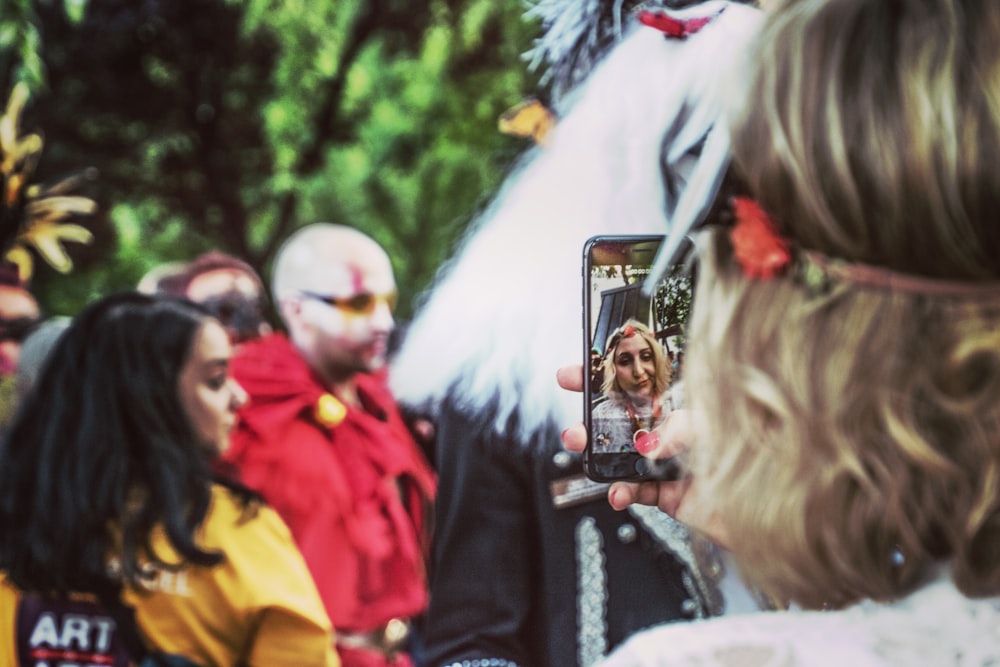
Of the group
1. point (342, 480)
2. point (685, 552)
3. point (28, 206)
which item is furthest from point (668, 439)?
point (28, 206)

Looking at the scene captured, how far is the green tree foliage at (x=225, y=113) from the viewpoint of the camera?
1346 mm

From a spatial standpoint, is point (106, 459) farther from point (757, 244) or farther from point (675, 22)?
point (757, 244)

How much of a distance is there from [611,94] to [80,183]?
73 centimetres

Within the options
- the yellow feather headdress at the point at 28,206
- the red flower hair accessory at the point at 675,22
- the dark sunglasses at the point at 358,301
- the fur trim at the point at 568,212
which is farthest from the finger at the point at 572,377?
the yellow feather headdress at the point at 28,206

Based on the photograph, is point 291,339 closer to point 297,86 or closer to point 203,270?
point 203,270

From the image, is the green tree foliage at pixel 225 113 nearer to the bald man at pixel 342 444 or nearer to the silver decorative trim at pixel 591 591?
the bald man at pixel 342 444

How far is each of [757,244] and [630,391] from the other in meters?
0.39

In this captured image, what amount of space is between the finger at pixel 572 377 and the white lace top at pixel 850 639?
1.40ft

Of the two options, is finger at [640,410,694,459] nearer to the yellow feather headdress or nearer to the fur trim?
the fur trim

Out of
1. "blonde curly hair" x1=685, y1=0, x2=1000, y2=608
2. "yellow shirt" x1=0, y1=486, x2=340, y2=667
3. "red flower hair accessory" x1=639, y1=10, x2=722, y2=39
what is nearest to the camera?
"blonde curly hair" x1=685, y1=0, x2=1000, y2=608

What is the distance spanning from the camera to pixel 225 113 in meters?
1.36

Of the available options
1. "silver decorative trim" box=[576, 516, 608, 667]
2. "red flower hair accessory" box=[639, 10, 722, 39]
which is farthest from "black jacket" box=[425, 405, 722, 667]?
"red flower hair accessory" box=[639, 10, 722, 39]

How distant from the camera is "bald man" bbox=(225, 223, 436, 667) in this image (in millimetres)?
1315

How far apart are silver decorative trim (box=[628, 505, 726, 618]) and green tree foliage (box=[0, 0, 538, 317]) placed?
0.46m
